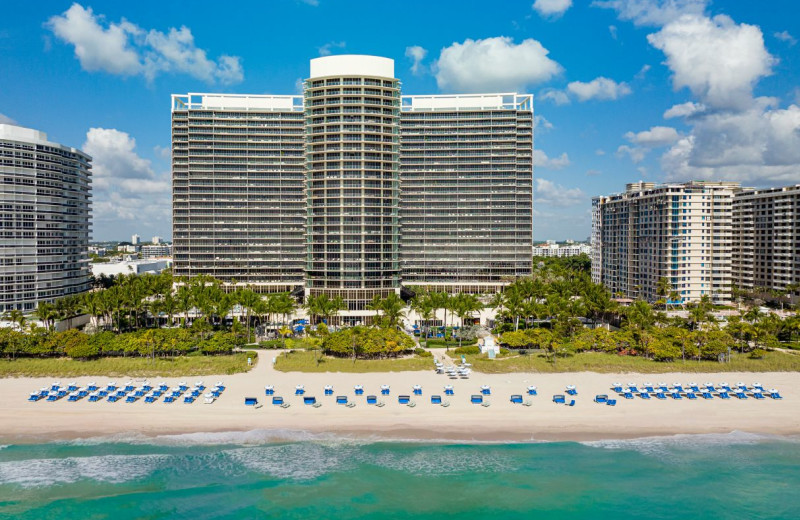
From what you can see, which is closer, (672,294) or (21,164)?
(21,164)

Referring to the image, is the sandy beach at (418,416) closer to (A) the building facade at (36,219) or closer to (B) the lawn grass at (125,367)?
(B) the lawn grass at (125,367)

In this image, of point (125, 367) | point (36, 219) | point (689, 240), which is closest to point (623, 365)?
point (689, 240)

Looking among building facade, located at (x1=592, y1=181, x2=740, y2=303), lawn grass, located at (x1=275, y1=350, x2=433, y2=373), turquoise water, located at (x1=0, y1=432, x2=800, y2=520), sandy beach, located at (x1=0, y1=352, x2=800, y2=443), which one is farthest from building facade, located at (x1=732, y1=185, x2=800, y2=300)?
lawn grass, located at (x1=275, y1=350, x2=433, y2=373)

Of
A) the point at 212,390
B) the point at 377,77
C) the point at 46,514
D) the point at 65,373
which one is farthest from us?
the point at 377,77

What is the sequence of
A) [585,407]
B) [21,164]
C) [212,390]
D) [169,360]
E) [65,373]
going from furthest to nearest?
[21,164] → [169,360] → [65,373] → [212,390] → [585,407]

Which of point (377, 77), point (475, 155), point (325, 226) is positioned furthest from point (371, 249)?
point (475, 155)

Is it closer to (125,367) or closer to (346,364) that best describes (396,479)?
(346,364)

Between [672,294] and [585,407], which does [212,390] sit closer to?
[585,407]

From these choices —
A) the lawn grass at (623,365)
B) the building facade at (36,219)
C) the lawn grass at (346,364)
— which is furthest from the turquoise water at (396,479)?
the building facade at (36,219)
